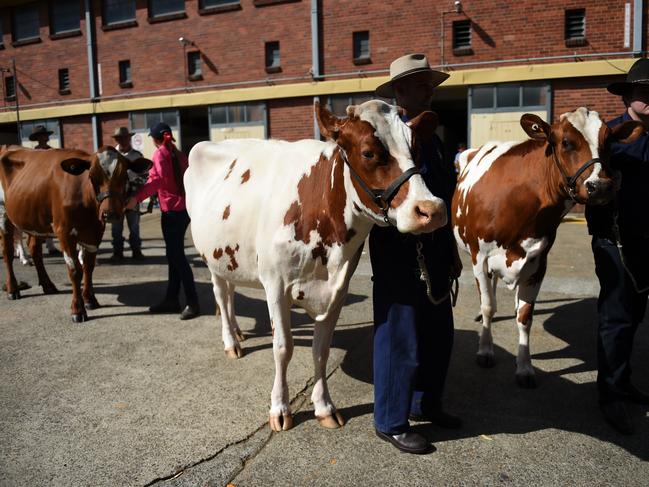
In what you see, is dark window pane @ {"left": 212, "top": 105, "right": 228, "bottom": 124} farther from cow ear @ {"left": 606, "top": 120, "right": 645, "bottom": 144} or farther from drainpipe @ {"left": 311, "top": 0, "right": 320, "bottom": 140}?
cow ear @ {"left": 606, "top": 120, "right": 645, "bottom": 144}

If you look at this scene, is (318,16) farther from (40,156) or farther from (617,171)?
(617,171)

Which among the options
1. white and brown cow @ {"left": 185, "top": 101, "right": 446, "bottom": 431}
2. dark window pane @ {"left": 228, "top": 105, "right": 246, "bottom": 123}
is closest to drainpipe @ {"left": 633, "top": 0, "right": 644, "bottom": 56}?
dark window pane @ {"left": 228, "top": 105, "right": 246, "bottom": 123}

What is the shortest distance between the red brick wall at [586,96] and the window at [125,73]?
15.4 m

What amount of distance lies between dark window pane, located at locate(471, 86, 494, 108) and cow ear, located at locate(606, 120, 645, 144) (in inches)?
514

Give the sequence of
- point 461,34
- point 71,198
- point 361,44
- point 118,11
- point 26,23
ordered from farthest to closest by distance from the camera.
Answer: point 26,23 < point 118,11 < point 361,44 < point 461,34 < point 71,198

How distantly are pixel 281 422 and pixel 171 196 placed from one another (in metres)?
3.05

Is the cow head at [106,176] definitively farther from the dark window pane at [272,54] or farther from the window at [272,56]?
the dark window pane at [272,54]

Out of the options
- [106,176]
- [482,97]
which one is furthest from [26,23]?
[106,176]

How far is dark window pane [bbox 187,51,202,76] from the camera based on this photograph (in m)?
18.9

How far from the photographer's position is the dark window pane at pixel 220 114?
18.4 metres

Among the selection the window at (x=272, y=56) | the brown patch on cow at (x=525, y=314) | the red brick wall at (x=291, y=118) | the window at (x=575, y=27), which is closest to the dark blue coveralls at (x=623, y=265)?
the brown patch on cow at (x=525, y=314)

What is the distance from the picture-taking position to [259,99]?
58.4ft

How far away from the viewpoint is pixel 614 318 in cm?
337

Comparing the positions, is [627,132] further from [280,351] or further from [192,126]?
[192,126]
